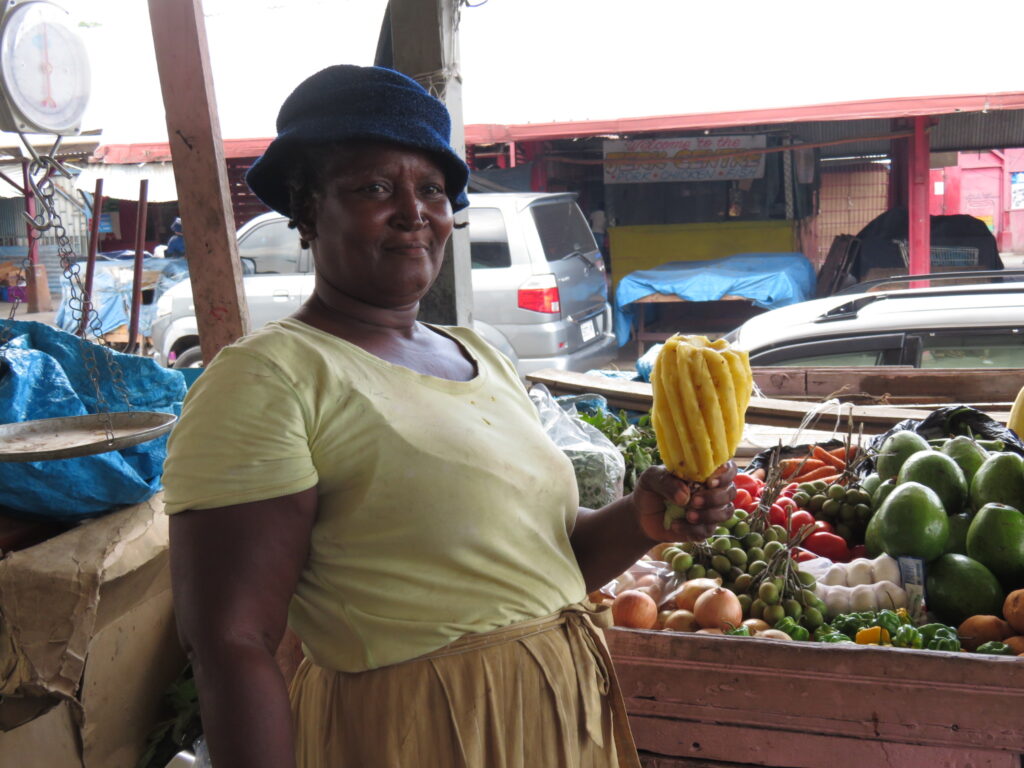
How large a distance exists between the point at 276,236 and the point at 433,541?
9058mm

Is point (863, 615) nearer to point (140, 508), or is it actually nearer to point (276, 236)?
point (140, 508)

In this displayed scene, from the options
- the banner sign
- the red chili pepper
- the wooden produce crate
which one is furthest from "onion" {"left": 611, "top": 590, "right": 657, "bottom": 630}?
the banner sign

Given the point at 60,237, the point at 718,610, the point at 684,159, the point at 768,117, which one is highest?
the point at 768,117

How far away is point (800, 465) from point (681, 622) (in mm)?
Result: 1237

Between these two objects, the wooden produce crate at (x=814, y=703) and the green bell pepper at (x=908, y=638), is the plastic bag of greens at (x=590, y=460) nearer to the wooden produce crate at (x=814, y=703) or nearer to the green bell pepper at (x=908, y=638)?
the wooden produce crate at (x=814, y=703)

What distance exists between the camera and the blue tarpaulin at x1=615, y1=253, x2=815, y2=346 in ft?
36.6

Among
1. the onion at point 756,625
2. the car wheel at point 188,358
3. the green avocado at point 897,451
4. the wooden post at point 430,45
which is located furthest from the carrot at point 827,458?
the car wheel at point 188,358

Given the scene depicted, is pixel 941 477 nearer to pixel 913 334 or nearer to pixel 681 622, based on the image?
pixel 681 622

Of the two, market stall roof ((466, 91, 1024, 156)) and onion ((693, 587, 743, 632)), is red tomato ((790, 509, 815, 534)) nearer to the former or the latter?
onion ((693, 587, 743, 632))

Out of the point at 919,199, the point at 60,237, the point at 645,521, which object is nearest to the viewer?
the point at 645,521

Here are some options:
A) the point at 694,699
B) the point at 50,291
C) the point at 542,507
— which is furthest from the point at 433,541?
the point at 50,291

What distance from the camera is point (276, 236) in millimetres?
9961

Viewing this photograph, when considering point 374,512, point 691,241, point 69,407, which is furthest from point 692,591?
point 691,241

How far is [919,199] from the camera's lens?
35.7 ft
